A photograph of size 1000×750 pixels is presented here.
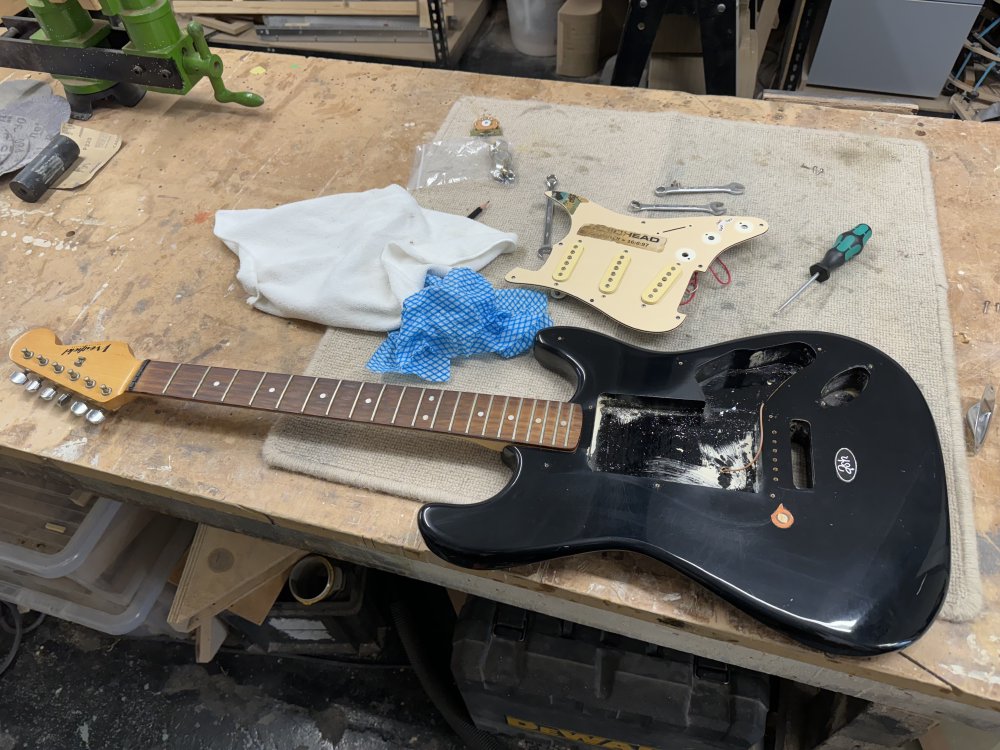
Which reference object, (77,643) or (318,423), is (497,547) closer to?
(318,423)

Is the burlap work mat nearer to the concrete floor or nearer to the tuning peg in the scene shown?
the tuning peg

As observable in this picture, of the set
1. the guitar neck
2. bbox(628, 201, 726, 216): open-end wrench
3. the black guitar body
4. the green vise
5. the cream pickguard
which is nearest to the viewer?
the black guitar body

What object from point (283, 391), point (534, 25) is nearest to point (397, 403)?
point (283, 391)

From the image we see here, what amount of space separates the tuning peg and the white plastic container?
193 cm

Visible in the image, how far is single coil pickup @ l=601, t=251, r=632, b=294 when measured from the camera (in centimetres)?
77

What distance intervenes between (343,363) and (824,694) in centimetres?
81

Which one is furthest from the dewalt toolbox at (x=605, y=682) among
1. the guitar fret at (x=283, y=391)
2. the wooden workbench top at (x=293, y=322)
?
the guitar fret at (x=283, y=391)

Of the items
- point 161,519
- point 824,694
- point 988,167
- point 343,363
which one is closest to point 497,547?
point 343,363

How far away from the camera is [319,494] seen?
2.22 ft

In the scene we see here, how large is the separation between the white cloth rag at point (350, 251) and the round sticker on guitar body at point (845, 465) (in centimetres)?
47

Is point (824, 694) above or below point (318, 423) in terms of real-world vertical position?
below

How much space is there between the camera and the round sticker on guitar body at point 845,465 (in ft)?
1.95

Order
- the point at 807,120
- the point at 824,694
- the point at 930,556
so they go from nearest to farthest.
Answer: the point at 930,556
the point at 824,694
the point at 807,120

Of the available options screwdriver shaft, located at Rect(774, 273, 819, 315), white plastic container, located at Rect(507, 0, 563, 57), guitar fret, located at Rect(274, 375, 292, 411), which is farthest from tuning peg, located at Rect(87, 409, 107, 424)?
white plastic container, located at Rect(507, 0, 563, 57)
